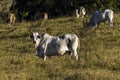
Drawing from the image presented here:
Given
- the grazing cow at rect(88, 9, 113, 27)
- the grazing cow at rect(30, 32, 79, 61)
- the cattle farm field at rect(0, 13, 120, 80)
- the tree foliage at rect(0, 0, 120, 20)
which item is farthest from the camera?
the tree foliage at rect(0, 0, 120, 20)

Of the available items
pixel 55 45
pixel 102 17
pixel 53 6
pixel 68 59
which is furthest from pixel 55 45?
pixel 53 6

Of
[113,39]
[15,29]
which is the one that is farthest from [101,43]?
[15,29]

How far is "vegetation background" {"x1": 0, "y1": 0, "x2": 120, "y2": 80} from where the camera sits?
1378cm

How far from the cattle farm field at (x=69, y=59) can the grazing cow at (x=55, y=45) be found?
0.30 metres

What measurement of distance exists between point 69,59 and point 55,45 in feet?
2.59

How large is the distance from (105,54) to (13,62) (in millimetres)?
3449

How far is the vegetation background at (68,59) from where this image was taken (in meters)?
13.8

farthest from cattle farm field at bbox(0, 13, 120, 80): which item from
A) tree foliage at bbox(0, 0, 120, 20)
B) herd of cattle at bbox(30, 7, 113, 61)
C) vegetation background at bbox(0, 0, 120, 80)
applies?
tree foliage at bbox(0, 0, 120, 20)

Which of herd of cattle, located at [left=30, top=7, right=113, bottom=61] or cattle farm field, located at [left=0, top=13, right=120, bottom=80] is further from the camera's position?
herd of cattle, located at [left=30, top=7, right=113, bottom=61]

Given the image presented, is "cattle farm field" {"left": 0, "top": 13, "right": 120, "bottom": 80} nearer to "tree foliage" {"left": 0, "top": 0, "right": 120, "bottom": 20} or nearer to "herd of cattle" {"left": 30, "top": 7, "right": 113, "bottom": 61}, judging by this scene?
"herd of cattle" {"left": 30, "top": 7, "right": 113, "bottom": 61}

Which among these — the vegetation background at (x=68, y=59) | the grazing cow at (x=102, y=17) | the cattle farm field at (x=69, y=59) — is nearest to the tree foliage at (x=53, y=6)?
the vegetation background at (x=68, y=59)

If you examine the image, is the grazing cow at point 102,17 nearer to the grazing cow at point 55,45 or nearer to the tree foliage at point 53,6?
the grazing cow at point 55,45

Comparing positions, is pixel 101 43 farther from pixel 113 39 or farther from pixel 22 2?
pixel 22 2

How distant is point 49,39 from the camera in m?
16.3
